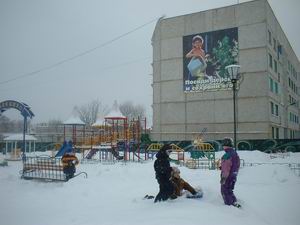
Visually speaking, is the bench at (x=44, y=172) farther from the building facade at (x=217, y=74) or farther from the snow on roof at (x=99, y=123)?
the building facade at (x=217, y=74)

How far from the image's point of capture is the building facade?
38.9 metres

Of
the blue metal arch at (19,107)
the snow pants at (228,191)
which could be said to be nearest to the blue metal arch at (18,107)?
the blue metal arch at (19,107)

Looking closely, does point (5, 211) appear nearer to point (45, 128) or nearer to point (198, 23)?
point (198, 23)

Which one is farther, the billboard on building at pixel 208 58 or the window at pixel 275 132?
the window at pixel 275 132

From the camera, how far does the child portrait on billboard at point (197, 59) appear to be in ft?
136

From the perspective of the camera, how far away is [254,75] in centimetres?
3909

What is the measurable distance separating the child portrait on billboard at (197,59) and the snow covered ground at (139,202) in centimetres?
2660

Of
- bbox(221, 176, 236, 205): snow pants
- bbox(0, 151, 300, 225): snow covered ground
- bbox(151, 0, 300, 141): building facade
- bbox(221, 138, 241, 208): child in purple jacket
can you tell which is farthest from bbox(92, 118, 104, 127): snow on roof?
bbox(221, 176, 236, 205): snow pants

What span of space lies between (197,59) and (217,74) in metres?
3.21

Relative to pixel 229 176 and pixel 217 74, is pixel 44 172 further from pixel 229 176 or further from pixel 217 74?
pixel 217 74

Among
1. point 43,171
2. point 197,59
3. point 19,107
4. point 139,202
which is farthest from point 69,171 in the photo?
point 197,59

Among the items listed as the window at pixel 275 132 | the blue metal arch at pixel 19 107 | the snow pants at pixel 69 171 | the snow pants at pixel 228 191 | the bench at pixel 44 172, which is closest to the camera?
the snow pants at pixel 228 191

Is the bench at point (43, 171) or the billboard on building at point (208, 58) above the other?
the billboard on building at point (208, 58)

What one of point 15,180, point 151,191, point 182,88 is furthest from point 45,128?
point 151,191
